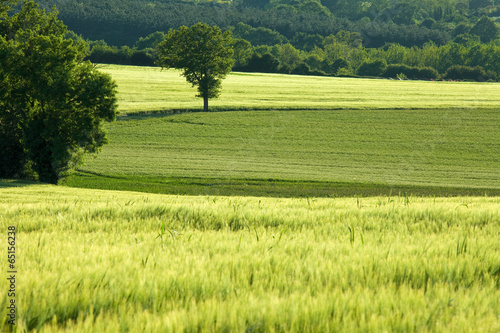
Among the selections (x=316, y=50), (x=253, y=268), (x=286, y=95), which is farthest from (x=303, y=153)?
(x=316, y=50)

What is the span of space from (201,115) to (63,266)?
51355 millimetres

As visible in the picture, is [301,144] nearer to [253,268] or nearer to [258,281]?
[253,268]

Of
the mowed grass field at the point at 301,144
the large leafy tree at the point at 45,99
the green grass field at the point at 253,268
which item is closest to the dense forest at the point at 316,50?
the mowed grass field at the point at 301,144

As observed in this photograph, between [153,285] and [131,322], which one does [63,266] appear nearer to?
[153,285]

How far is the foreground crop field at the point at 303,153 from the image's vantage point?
1212 inches

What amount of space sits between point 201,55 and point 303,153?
2310 cm

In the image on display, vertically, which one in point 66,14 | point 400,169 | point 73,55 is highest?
point 66,14

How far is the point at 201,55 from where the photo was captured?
5591cm

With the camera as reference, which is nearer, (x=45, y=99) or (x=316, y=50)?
(x=45, y=99)

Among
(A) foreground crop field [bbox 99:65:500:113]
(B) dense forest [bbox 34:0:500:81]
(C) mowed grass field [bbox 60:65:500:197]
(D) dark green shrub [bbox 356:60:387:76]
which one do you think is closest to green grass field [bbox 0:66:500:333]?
(C) mowed grass field [bbox 60:65:500:197]

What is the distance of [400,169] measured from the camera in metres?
36.1

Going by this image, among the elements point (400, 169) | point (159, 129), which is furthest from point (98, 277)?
point (159, 129)

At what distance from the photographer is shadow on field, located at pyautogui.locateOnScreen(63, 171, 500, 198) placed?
2775 cm

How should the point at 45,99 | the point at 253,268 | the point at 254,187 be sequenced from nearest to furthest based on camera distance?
the point at 253,268 → the point at 45,99 → the point at 254,187
